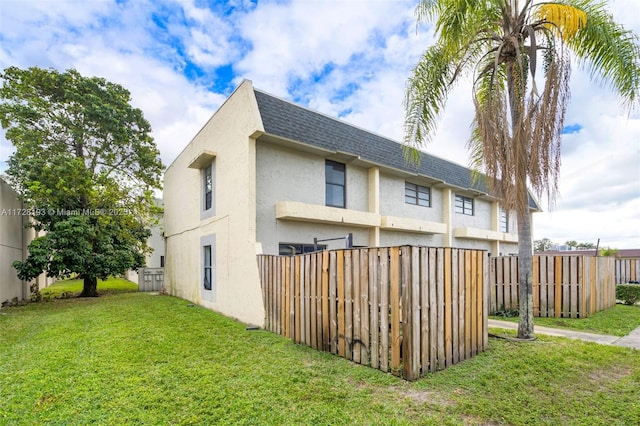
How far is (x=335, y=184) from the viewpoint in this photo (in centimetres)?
1107

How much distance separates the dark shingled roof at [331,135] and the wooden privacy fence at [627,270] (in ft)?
30.4

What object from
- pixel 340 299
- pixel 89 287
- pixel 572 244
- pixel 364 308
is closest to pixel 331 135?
pixel 340 299

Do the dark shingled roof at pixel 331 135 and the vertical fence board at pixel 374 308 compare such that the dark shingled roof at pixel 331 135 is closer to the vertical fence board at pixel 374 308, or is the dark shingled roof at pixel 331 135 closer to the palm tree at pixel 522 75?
the palm tree at pixel 522 75

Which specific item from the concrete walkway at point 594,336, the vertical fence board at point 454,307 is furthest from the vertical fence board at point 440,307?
the concrete walkway at point 594,336

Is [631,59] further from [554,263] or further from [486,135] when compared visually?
[554,263]

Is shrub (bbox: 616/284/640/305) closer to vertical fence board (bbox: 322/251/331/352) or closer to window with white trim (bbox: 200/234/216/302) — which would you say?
vertical fence board (bbox: 322/251/331/352)

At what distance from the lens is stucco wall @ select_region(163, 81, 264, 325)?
27.1 ft

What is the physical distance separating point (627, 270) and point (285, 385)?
61.1 feet

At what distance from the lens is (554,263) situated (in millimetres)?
8852

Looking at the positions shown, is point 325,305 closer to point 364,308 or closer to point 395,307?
point 364,308

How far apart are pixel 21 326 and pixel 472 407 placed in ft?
34.5

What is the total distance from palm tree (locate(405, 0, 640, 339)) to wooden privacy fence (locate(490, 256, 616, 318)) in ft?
11.4

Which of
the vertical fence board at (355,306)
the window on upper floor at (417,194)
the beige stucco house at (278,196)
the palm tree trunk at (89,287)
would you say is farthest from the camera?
the palm tree trunk at (89,287)

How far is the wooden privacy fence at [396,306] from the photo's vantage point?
432 centimetres
